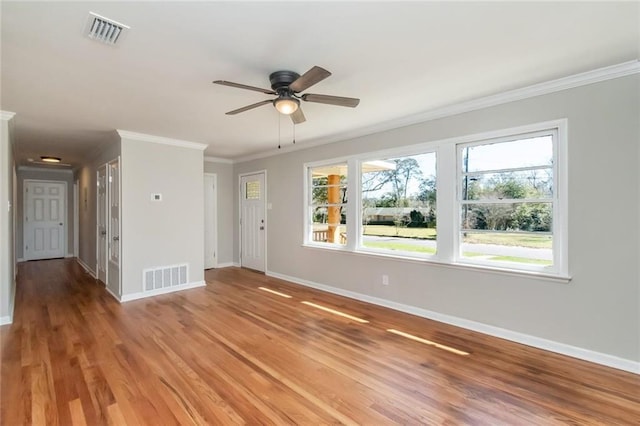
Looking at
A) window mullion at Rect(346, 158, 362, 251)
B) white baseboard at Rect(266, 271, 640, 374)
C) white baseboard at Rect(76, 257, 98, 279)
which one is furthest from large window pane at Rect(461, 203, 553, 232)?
white baseboard at Rect(76, 257, 98, 279)

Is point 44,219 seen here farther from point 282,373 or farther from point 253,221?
point 282,373

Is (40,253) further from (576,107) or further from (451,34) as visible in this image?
(576,107)

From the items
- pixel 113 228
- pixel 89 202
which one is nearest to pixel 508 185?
pixel 113 228

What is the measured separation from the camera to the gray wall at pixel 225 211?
691 cm

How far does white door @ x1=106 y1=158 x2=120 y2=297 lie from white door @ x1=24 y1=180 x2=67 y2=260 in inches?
186

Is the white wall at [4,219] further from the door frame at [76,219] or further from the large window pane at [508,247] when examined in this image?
the large window pane at [508,247]

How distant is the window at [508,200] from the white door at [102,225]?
5.50 m

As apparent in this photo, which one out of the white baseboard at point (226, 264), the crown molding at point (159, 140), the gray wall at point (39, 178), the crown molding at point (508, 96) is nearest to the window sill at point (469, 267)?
the crown molding at point (508, 96)

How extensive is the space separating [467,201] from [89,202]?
7.08 meters

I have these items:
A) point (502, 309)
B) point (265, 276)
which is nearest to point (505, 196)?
point (502, 309)

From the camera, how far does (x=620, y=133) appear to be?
2566 millimetres

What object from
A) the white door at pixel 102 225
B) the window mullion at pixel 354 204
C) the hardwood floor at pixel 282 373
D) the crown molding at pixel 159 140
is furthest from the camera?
the white door at pixel 102 225

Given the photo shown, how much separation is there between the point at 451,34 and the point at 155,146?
4313 mm

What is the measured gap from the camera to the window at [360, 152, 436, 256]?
3.89 metres
